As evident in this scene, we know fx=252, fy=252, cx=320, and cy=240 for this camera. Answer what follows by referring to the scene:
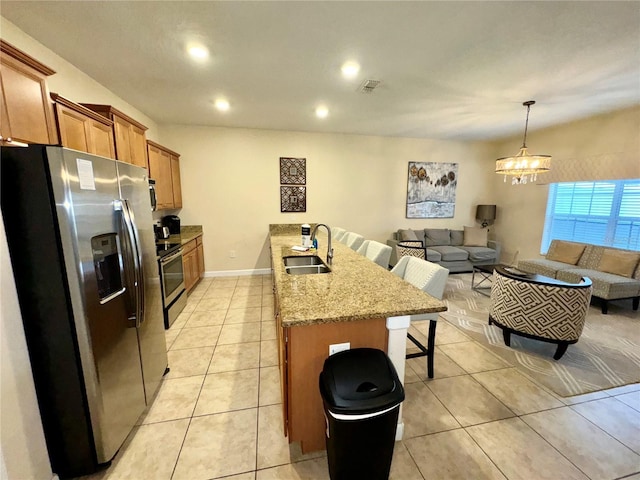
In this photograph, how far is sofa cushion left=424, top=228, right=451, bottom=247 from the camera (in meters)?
5.34

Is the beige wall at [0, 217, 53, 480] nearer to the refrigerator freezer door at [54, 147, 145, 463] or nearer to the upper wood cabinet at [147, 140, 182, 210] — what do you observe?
the refrigerator freezer door at [54, 147, 145, 463]

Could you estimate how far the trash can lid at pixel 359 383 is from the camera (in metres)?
1.07

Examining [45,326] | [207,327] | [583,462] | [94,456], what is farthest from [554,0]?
[207,327]

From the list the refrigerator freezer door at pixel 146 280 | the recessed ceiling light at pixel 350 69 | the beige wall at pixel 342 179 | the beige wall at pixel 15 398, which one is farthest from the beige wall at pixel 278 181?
the beige wall at pixel 15 398

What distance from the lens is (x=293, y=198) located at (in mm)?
4895

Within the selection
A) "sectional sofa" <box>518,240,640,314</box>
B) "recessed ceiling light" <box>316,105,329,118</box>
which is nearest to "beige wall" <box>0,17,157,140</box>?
"recessed ceiling light" <box>316,105,329,118</box>

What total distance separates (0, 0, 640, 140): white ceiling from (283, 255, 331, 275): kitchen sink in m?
1.85

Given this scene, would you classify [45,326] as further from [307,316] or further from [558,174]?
[558,174]

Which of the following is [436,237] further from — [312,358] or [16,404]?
[16,404]

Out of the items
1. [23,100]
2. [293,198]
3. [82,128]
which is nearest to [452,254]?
[293,198]

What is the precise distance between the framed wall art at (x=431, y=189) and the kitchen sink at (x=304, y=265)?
3.60 metres

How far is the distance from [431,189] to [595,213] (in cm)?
254

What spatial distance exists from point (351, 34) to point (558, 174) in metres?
4.53

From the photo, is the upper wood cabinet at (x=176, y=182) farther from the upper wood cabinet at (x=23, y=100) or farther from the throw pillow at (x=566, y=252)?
the throw pillow at (x=566, y=252)
